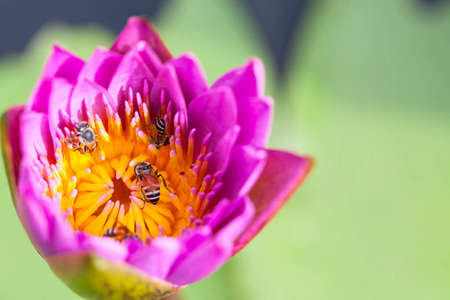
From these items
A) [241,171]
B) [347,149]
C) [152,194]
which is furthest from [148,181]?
[347,149]

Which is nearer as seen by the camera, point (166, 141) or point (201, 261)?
point (201, 261)

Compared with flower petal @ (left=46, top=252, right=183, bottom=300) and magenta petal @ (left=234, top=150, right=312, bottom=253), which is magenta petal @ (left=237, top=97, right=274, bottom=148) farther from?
flower petal @ (left=46, top=252, right=183, bottom=300)

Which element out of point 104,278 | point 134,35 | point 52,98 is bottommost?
point 104,278

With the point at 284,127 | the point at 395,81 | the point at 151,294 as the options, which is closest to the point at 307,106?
the point at 284,127

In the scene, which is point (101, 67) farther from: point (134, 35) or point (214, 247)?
point (214, 247)

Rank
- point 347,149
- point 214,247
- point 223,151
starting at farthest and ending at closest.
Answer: point 347,149 < point 223,151 < point 214,247

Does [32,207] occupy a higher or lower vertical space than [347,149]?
lower

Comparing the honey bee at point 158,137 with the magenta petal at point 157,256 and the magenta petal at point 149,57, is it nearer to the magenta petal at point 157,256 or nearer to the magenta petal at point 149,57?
the magenta petal at point 149,57
